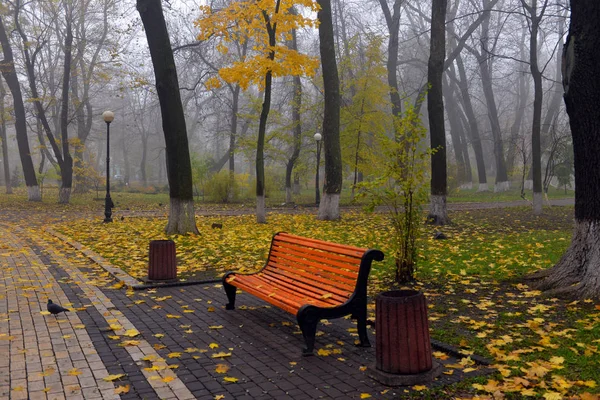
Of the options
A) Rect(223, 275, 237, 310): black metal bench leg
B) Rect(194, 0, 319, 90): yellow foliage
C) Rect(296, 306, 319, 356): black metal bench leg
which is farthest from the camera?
Rect(194, 0, 319, 90): yellow foliage

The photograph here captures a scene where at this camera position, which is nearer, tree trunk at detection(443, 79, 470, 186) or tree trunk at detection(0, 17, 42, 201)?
tree trunk at detection(0, 17, 42, 201)

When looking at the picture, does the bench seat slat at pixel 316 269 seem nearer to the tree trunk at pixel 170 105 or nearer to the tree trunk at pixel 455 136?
the tree trunk at pixel 170 105

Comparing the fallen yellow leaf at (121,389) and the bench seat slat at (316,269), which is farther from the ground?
the bench seat slat at (316,269)

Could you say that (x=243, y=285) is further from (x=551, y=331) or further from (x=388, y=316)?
(x=551, y=331)

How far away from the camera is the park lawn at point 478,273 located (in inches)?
168

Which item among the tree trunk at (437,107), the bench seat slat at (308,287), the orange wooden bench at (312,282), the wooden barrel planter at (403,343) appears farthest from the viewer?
the tree trunk at (437,107)

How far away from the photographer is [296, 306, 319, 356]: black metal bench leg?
15.7 ft

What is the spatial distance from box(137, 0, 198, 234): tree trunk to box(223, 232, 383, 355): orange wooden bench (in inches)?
265

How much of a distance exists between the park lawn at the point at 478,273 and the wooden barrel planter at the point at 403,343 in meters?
0.25

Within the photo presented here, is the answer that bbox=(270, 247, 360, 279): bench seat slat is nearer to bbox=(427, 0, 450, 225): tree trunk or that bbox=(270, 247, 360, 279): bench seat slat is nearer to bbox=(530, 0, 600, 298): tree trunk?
bbox=(530, 0, 600, 298): tree trunk

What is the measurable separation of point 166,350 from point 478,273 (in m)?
5.21

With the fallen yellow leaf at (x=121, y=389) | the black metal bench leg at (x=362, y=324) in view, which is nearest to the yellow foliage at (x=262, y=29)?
the black metal bench leg at (x=362, y=324)

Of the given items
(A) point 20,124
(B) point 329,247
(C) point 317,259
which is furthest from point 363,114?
(B) point 329,247

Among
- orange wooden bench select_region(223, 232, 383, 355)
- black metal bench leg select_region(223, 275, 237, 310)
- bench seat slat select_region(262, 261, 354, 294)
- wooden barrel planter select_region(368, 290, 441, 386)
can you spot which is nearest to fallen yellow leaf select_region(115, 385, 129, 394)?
orange wooden bench select_region(223, 232, 383, 355)
